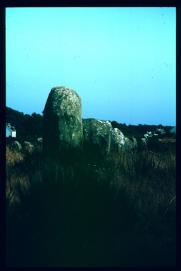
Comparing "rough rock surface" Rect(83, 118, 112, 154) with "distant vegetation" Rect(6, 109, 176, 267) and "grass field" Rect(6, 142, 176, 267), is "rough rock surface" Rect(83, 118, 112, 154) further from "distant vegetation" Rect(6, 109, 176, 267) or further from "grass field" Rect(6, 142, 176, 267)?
"grass field" Rect(6, 142, 176, 267)

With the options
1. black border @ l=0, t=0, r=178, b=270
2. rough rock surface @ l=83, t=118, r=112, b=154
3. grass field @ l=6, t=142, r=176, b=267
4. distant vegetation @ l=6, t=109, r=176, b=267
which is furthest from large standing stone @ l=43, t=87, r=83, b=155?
black border @ l=0, t=0, r=178, b=270

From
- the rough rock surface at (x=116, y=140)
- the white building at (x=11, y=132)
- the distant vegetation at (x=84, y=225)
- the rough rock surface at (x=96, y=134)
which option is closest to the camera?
the distant vegetation at (x=84, y=225)

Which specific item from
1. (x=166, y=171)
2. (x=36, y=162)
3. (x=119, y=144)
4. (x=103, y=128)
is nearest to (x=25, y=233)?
(x=166, y=171)

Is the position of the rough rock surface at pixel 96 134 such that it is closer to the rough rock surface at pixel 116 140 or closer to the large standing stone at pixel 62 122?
the large standing stone at pixel 62 122

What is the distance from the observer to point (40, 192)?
4926 mm

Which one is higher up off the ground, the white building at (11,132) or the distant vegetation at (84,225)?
the white building at (11,132)

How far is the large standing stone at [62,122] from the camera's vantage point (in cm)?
986

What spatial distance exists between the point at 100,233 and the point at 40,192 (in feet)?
2.58

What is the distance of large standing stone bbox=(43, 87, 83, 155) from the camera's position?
986cm

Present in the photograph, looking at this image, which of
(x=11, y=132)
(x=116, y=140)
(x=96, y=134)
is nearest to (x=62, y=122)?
(x=96, y=134)
